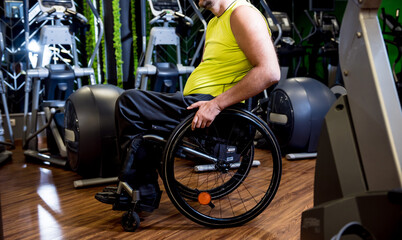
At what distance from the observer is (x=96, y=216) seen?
2.15 m

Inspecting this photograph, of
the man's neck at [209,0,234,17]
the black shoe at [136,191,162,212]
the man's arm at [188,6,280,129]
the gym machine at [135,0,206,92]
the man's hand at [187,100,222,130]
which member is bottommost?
the black shoe at [136,191,162,212]

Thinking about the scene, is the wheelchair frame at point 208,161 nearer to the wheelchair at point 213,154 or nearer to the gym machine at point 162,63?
the wheelchair at point 213,154

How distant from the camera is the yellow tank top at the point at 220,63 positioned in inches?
73.6

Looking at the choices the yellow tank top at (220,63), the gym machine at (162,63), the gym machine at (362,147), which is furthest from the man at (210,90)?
the gym machine at (162,63)

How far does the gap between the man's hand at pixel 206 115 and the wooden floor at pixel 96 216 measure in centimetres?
53

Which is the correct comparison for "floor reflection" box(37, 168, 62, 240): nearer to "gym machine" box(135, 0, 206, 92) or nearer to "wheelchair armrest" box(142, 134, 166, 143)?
"wheelchair armrest" box(142, 134, 166, 143)

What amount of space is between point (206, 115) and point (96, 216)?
35.5 inches

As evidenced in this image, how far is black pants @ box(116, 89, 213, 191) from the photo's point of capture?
6.14 feet

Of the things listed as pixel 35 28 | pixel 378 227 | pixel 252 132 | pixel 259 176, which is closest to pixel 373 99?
pixel 378 227

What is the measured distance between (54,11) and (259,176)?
2.72 metres

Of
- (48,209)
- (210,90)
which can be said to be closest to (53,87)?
(48,209)

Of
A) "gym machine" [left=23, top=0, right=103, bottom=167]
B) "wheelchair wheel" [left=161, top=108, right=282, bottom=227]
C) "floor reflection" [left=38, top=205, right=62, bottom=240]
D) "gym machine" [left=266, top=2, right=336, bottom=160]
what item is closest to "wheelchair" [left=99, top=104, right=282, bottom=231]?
"wheelchair wheel" [left=161, top=108, right=282, bottom=227]

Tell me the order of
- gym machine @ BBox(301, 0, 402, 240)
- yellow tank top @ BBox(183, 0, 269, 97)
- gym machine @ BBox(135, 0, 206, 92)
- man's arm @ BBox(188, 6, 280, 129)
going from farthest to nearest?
gym machine @ BBox(135, 0, 206, 92) → yellow tank top @ BBox(183, 0, 269, 97) → man's arm @ BBox(188, 6, 280, 129) → gym machine @ BBox(301, 0, 402, 240)

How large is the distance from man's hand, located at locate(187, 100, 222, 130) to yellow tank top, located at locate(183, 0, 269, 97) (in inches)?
7.3
